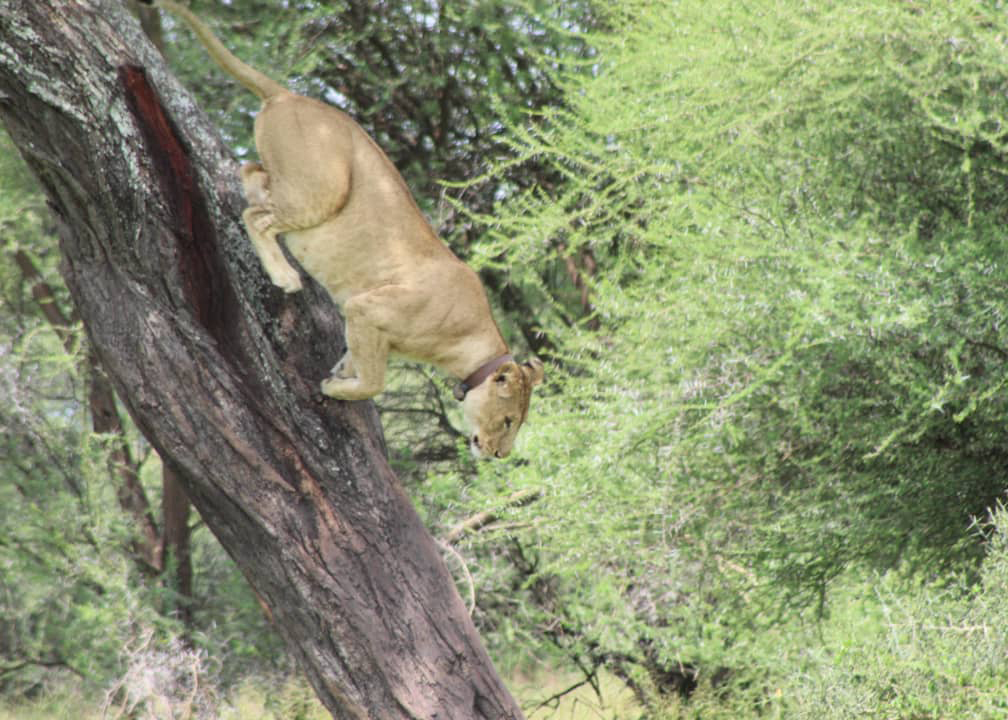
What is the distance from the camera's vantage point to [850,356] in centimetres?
522

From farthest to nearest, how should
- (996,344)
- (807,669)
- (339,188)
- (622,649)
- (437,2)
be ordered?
(437,2), (622,649), (807,669), (996,344), (339,188)

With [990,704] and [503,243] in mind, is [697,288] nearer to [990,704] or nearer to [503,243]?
[503,243]

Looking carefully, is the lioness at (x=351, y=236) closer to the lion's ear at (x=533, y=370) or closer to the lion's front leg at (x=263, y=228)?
the lion's front leg at (x=263, y=228)

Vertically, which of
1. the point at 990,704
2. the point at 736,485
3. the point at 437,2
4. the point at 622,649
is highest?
the point at 437,2

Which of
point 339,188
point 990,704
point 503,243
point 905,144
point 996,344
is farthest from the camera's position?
point 503,243

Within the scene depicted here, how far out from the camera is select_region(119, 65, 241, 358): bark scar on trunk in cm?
338

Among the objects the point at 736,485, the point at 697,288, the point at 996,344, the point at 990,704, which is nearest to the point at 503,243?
the point at 697,288

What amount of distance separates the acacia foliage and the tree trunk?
1.80 m

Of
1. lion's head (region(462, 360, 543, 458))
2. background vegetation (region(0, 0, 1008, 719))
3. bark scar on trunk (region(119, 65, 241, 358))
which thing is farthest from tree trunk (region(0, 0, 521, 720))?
background vegetation (region(0, 0, 1008, 719))

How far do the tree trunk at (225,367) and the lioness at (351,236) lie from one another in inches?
5.0

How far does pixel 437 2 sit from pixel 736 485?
14.4 ft

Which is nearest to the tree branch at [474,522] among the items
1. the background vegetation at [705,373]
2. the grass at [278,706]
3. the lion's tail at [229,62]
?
the background vegetation at [705,373]

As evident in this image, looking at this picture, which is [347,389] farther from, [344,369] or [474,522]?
[474,522]

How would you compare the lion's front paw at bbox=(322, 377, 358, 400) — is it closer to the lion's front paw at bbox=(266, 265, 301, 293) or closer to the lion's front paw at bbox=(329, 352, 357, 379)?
the lion's front paw at bbox=(329, 352, 357, 379)
